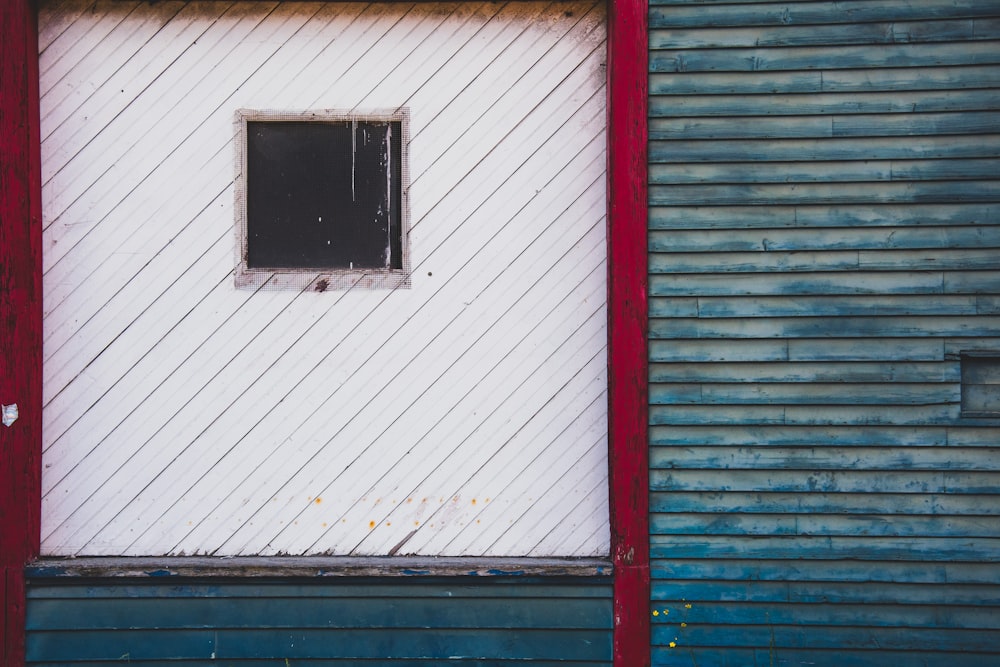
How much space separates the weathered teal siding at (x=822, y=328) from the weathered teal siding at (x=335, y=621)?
42 cm

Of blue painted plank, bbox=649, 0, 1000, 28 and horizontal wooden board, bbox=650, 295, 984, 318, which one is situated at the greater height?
blue painted plank, bbox=649, 0, 1000, 28

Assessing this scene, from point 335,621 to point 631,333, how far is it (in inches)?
60.9

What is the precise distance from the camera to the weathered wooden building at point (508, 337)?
105 inches

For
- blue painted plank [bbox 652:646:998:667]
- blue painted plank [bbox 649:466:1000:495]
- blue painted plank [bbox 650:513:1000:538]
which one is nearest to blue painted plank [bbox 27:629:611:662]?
blue painted plank [bbox 652:646:998:667]

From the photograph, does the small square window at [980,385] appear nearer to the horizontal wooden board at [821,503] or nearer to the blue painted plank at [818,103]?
the horizontal wooden board at [821,503]

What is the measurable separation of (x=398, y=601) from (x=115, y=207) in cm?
189

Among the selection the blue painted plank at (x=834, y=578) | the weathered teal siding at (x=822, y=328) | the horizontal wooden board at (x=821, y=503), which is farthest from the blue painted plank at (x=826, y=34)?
the blue painted plank at (x=834, y=578)

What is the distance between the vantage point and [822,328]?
268cm

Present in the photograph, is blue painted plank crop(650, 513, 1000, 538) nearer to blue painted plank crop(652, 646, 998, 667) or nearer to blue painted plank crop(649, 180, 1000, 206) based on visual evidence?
blue painted plank crop(652, 646, 998, 667)

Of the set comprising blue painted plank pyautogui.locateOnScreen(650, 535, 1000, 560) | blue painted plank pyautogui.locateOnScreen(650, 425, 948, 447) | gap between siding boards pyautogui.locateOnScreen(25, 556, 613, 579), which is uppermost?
blue painted plank pyautogui.locateOnScreen(650, 425, 948, 447)

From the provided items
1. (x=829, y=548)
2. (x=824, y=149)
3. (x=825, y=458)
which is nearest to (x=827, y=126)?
(x=824, y=149)

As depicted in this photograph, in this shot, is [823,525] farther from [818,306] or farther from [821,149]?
[821,149]

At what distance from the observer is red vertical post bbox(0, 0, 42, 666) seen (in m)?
2.69

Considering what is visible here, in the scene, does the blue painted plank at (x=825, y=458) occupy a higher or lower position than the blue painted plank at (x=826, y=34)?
lower
